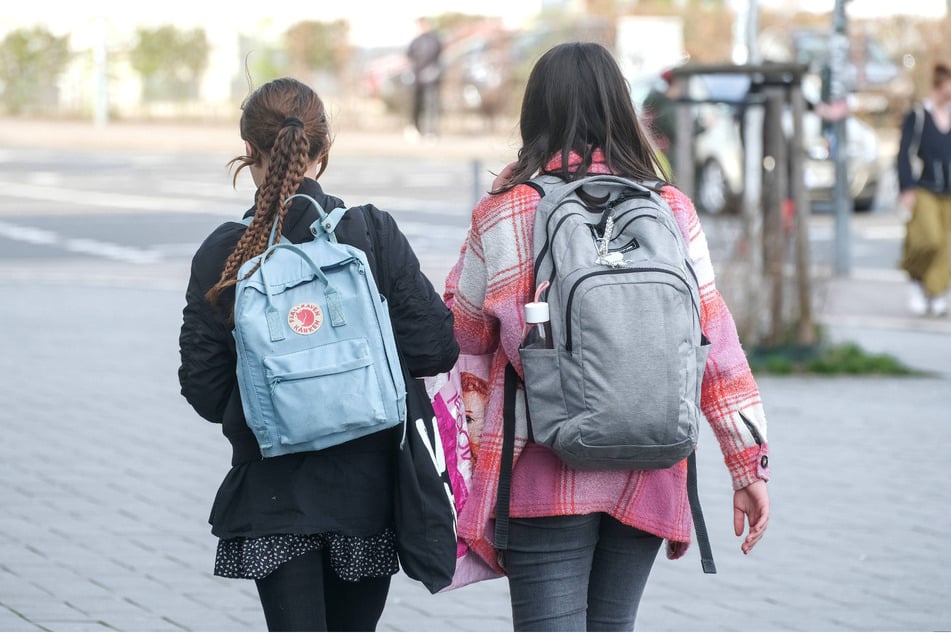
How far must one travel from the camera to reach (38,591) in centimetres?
496

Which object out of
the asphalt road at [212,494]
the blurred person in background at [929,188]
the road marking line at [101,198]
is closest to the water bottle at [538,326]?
the asphalt road at [212,494]

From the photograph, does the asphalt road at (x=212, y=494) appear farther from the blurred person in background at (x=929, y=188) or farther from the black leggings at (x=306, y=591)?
the black leggings at (x=306, y=591)

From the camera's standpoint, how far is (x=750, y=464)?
3.06 m

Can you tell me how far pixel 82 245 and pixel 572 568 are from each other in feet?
45.8

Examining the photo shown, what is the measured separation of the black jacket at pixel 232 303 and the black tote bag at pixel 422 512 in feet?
0.37

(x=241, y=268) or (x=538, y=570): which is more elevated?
(x=241, y=268)

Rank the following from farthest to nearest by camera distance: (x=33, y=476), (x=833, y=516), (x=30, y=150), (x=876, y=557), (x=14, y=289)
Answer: (x=30, y=150) → (x=14, y=289) → (x=33, y=476) → (x=833, y=516) → (x=876, y=557)

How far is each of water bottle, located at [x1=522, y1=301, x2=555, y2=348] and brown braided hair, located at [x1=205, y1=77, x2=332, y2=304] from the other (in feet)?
1.68

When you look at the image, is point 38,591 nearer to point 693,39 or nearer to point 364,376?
point 364,376

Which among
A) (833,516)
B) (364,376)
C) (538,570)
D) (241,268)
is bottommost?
(833,516)

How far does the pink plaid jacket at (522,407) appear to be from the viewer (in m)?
2.93

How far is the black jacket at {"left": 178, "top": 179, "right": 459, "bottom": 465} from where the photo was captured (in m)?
2.96

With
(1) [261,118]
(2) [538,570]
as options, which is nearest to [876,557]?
(2) [538,570]

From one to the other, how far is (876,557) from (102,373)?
202 inches
